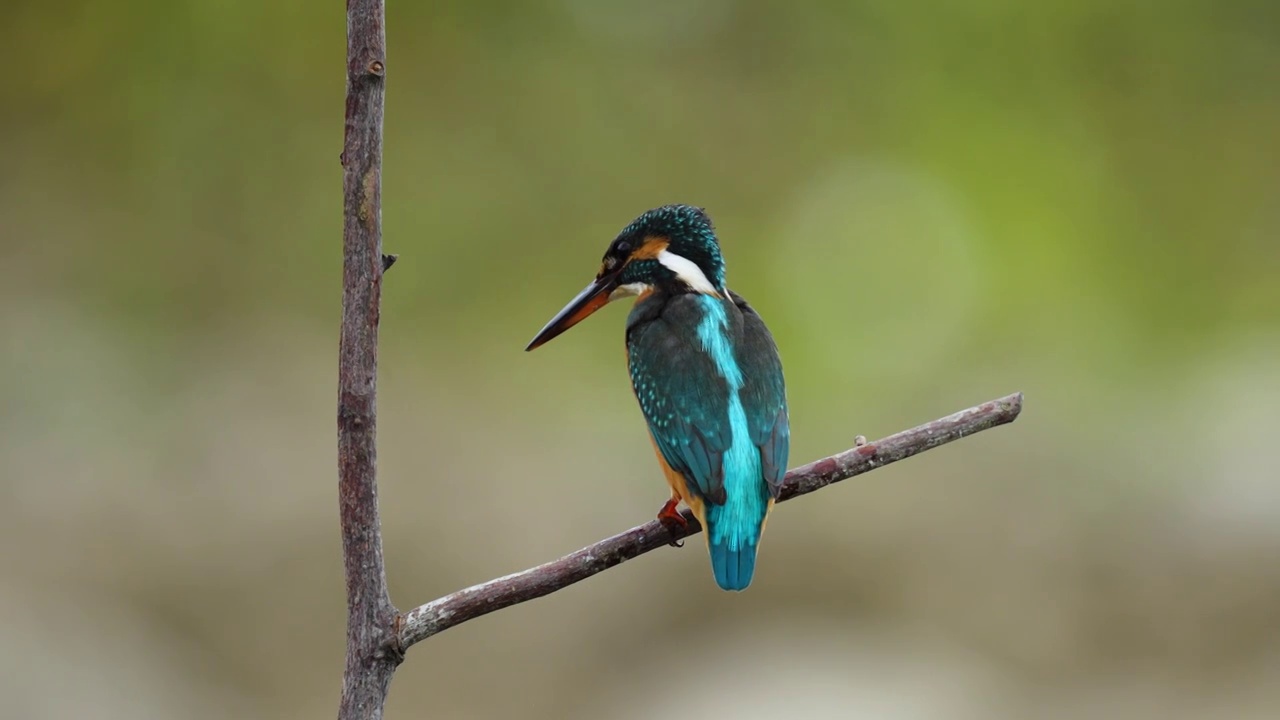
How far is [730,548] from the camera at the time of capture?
1.26 m

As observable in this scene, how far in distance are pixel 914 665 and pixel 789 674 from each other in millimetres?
328

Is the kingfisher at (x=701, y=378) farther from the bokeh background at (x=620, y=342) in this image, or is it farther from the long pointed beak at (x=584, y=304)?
the bokeh background at (x=620, y=342)

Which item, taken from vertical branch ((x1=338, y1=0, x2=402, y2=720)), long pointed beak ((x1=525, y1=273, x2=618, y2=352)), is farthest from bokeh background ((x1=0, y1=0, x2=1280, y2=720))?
vertical branch ((x1=338, y1=0, x2=402, y2=720))

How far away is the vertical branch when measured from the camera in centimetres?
90

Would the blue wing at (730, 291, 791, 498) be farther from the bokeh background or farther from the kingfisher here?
the bokeh background

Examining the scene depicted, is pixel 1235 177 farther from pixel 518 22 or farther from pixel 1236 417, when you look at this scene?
pixel 518 22

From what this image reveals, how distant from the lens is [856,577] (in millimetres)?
3152

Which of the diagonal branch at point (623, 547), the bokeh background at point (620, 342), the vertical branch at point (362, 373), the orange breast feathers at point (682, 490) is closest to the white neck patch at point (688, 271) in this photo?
the orange breast feathers at point (682, 490)

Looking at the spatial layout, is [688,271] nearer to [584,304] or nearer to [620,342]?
[584,304]

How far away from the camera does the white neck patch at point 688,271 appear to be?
1.57m

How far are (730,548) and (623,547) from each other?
22 centimetres

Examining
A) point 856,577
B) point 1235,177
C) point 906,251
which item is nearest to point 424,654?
point 856,577

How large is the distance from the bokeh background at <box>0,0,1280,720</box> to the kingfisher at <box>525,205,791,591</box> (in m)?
1.51

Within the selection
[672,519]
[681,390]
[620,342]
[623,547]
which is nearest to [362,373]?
[623,547]
